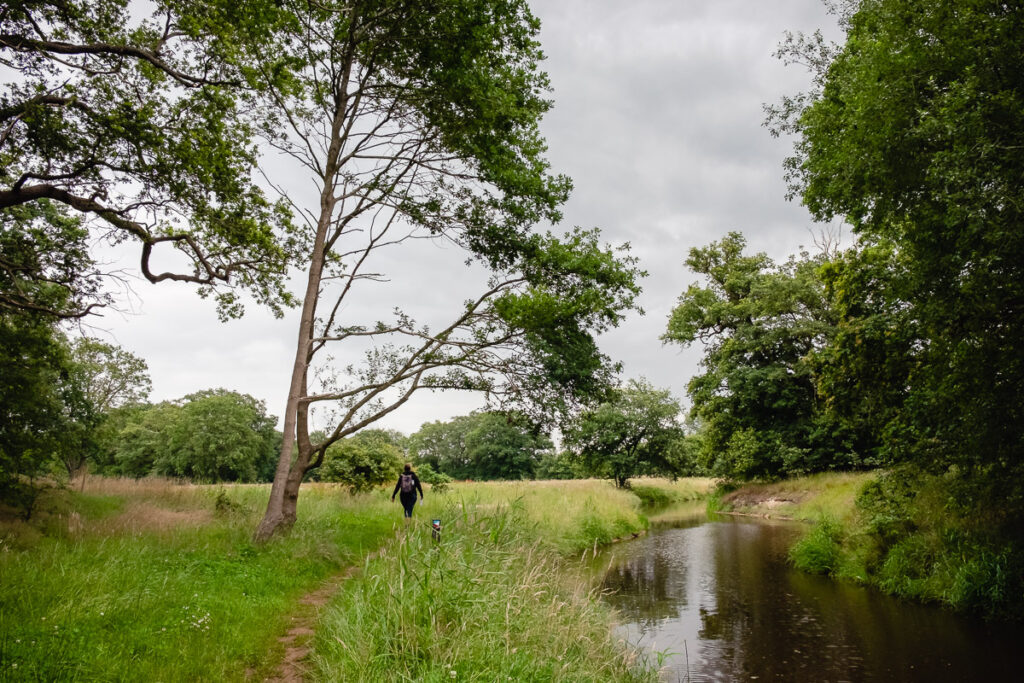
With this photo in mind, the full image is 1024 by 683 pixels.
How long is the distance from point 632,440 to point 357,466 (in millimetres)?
24087

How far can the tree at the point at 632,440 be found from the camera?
3816 centimetres

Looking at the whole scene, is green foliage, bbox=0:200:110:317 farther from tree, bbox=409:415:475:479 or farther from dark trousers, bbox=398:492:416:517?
tree, bbox=409:415:475:479

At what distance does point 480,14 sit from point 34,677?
458 inches

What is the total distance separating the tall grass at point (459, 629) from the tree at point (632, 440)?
31560mm

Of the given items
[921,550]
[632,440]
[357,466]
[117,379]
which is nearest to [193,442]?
[117,379]

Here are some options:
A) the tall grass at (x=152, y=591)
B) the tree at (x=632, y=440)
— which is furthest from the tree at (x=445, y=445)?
the tall grass at (x=152, y=591)

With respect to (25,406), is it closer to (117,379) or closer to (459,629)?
(459,629)

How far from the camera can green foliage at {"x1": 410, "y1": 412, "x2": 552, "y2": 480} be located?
80.2 m

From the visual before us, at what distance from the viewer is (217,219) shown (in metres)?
9.20

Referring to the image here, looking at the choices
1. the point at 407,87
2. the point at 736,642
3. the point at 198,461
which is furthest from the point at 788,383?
the point at 198,461

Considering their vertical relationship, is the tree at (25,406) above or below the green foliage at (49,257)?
below

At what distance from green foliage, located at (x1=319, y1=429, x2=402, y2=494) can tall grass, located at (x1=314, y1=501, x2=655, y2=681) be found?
14811 mm

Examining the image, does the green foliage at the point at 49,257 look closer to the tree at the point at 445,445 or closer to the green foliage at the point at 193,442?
the green foliage at the point at 193,442

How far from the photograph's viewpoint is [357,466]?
21406mm
